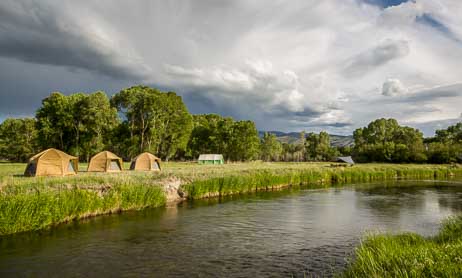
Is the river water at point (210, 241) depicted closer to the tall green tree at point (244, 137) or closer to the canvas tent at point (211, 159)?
the canvas tent at point (211, 159)

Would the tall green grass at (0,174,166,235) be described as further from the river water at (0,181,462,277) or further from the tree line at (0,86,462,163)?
the tree line at (0,86,462,163)

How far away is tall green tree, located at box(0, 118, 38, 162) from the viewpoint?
7469 centimetres

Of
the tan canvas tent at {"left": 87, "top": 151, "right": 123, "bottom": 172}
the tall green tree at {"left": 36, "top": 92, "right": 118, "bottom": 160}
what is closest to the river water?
the tan canvas tent at {"left": 87, "top": 151, "right": 123, "bottom": 172}

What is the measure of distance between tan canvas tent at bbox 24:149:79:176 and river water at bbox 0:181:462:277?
41.3 ft

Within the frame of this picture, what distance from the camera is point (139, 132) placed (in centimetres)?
6291

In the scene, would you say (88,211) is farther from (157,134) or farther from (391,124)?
(391,124)

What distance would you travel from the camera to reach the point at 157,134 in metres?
61.9

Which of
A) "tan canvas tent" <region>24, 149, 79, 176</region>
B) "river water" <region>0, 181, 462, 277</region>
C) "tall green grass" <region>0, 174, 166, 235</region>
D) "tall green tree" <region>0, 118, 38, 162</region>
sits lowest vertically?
"river water" <region>0, 181, 462, 277</region>

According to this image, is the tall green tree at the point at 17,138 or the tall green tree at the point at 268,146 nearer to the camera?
the tall green tree at the point at 17,138

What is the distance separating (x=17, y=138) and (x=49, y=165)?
195 feet

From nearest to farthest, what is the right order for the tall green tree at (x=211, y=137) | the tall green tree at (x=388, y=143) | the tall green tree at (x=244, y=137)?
the tall green tree at (x=244, y=137) < the tall green tree at (x=211, y=137) < the tall green tree at (x=388, y=143)

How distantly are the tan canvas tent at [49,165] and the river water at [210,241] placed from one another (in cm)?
1258

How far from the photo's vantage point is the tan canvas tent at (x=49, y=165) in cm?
2692

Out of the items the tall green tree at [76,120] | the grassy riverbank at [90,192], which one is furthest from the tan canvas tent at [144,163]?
the tall green tree at [76,120]
